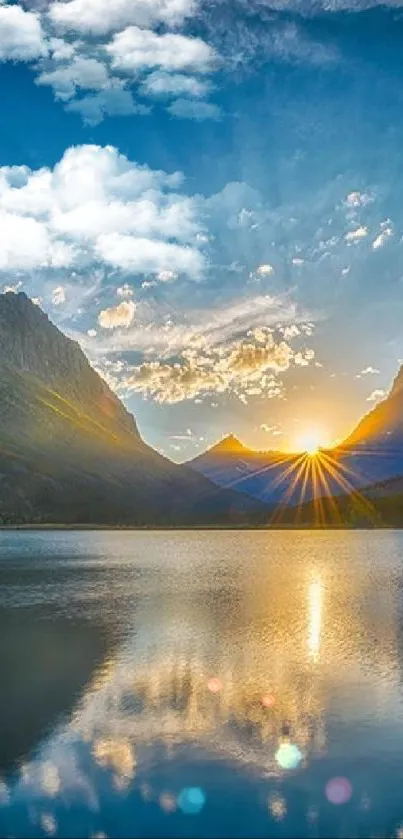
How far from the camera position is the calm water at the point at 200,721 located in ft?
78.7

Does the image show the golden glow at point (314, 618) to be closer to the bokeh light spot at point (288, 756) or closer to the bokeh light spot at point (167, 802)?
the bokeh light spot at point (288, 756)

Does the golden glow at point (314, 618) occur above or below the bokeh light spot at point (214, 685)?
above

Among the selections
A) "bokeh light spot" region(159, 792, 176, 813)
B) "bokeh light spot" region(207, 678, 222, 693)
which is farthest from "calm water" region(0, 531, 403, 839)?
"bokeh light spot" region(207, 678, 222, 693)

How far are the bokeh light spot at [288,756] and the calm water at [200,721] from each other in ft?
0.32

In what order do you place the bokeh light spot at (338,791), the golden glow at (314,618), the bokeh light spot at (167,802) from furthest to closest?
1. the golden glow at (314,618)
2. the bokeh light spot at (338,791)
3. the bokeh light spot at (167,802)

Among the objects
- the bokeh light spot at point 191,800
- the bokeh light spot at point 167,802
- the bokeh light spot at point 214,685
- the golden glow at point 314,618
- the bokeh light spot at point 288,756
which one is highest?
the golden glow at point 314,618

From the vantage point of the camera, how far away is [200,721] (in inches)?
1350

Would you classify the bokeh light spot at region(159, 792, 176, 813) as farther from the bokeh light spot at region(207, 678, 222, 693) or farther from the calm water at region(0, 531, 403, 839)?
the bokeh light spot at region(207, 678, 222, 693)

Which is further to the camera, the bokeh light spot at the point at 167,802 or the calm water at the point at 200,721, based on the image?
the bokeh light spot at the point at 167,802

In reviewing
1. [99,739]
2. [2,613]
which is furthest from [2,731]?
[2,613]

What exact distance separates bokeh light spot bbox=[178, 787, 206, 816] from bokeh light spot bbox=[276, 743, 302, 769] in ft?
13.1

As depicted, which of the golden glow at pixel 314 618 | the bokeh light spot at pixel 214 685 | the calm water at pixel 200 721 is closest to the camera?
the calm water at pixel 200 721

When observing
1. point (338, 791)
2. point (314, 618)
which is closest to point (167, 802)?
point (338, 791)

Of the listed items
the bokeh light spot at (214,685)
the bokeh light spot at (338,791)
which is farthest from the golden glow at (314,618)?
the bokeh light spot at (338,791)
